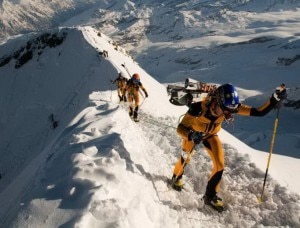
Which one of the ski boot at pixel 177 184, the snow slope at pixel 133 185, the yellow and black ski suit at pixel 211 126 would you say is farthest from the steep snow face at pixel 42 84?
the yellow and black ski suit at pixel 211 126

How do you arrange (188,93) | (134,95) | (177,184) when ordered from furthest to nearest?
(134,95) < (188,93) < (177,184)

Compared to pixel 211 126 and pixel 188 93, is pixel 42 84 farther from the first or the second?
pixel 211 126

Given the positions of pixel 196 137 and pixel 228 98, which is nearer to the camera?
pixel 228 98

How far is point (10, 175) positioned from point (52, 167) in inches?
1050

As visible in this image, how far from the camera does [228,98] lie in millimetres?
8633

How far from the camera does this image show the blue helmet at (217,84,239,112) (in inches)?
340

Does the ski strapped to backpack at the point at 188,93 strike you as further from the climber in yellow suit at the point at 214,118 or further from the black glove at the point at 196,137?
the black glove at the point at 196,137

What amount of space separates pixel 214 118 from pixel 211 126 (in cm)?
24

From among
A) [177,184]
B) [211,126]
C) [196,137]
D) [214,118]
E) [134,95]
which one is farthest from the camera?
[134,95]

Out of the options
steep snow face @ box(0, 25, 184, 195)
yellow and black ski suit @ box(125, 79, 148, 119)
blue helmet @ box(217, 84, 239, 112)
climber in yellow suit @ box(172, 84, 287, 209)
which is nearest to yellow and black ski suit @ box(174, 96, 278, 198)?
climber in yellow suit @ box(172, 84, 287, 209)

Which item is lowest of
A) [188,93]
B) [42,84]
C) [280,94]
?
[42,84]

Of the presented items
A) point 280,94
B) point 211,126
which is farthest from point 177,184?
point 280,94

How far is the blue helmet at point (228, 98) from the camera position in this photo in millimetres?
8633

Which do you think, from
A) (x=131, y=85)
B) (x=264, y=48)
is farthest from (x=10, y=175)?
(x=264, y=48)
